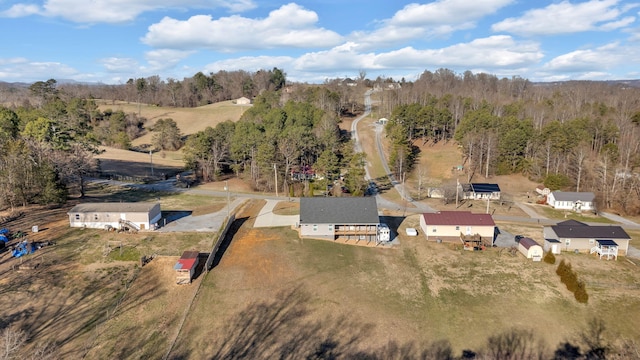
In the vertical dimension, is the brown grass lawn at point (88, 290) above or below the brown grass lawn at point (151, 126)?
below

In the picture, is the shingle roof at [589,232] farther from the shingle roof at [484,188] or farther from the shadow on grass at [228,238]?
the shadow on grass at [228,238]

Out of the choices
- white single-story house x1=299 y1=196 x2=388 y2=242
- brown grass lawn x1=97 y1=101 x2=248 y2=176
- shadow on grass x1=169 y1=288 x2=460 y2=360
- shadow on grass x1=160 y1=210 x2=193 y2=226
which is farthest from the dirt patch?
brown grass lawn x1=97 y1=101 x2=248 y2=176

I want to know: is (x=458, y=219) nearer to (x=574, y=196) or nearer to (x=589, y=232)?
(x=589, y=232)

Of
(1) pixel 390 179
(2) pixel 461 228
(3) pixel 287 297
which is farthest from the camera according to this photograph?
(1) pixel 390 179

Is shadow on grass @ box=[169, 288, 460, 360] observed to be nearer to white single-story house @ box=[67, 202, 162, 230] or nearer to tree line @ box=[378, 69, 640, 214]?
white single-story house @ box=[67, 202, 162, 230]

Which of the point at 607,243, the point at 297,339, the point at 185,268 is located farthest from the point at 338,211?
the point at 607,243

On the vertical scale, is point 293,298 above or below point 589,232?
below

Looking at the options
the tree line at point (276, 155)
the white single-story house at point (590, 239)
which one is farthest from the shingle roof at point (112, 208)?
the white single-story house at point (590, 239)
